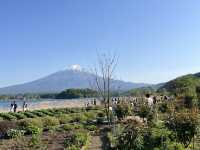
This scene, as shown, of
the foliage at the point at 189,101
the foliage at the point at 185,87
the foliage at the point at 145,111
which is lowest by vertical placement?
the foliage at the point at 145,111

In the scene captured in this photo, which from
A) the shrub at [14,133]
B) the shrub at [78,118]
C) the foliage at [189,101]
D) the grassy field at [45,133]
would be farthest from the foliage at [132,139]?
the foliage at [189,101]

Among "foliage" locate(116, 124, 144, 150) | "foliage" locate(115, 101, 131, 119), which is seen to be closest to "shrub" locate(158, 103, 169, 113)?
"foliage" locate(115, 101, 131, 119)

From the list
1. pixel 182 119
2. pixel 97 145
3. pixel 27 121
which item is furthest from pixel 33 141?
pixel 27 121

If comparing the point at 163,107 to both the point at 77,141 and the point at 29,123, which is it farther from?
the point at 77,141

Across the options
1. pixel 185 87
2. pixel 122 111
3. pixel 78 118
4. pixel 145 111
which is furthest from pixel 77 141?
pixel 185 87

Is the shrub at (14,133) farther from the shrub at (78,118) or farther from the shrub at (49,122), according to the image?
the shrub at (78,118)

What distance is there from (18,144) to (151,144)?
23.6 ft

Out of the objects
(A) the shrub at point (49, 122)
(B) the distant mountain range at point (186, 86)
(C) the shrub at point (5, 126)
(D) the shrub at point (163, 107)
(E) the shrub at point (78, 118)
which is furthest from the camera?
(B) the distant mountain range at point (186, 86)

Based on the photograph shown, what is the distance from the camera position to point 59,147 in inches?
724

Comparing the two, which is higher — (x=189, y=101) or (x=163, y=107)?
(x=189, y=101)

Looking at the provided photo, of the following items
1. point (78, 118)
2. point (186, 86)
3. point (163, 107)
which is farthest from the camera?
point (186, 86)

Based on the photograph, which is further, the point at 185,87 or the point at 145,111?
the point at 185,87

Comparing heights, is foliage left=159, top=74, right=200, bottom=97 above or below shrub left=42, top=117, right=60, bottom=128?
above

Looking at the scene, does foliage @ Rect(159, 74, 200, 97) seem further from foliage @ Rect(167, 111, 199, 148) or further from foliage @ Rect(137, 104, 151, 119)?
foliage @ Rect(167, 111, 199, 148)
